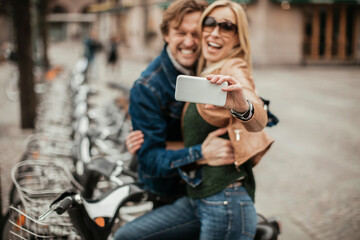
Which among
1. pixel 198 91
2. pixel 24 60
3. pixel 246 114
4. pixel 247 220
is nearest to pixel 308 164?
pixel 247 220

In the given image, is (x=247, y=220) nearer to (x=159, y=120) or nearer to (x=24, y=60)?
(x=159, y=120)

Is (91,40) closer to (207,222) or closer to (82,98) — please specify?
(82,98)

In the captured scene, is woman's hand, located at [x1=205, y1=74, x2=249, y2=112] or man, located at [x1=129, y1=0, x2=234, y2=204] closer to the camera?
woman's hand, located at [x1=205, y1=74, x2=249, y2=112]

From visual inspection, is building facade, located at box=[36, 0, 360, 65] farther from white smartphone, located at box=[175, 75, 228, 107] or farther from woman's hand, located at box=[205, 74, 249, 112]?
white smartphone, located at box=[175, 75, 228, 107]

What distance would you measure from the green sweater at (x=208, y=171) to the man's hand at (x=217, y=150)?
0.14ft

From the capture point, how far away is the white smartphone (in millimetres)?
1173

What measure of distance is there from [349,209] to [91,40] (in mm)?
15573

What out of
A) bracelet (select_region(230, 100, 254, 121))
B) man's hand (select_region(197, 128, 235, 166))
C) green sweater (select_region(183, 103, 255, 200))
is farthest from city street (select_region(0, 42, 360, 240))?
bracelet (select_region(230, 100, 254, 121))

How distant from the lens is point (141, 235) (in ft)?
6.01

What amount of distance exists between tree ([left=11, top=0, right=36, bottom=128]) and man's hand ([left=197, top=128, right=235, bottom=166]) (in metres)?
6.43

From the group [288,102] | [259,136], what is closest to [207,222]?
[259,136]

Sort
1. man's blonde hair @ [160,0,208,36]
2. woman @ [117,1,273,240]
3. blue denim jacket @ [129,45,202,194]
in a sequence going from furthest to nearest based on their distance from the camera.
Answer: man's blonde hair @ [160,0,208,36] < blue denim jacket @ [129,45,202,194] < woman @ [117,1,273,240]

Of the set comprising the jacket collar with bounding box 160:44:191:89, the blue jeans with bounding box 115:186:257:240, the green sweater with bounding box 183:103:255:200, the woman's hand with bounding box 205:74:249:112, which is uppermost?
the jacket collar with bounding box 160:44:191:89

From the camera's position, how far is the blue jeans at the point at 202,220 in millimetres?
1650
